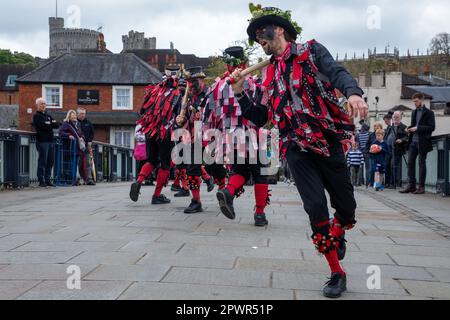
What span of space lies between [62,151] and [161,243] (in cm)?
1100

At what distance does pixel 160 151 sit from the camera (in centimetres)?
877

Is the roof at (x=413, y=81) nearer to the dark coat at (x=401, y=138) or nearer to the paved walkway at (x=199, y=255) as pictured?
the dark coat at (x=401, y=138)

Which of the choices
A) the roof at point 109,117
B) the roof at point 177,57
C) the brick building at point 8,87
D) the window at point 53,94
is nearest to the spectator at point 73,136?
the roof at point 109,117

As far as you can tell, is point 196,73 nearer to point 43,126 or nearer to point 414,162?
point 414,162

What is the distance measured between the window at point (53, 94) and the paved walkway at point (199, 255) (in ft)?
131

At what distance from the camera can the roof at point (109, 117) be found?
151 ft

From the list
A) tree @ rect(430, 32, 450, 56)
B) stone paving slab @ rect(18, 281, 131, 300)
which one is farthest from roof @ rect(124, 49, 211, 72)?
stone paving slab @ rect(18, 281, 131, 300)

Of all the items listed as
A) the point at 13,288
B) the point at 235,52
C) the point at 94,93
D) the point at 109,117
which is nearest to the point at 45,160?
the point at 235,52

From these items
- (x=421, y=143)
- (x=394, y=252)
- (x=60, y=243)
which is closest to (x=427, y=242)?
(x=394, y=252)

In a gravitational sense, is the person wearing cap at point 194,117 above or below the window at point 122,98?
below

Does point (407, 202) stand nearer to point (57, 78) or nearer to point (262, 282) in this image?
point (262, 282)

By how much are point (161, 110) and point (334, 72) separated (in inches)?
194

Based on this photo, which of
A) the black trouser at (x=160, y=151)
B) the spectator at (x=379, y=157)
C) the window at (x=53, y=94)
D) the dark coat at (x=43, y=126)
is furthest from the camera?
the window at (x=53, y=94)

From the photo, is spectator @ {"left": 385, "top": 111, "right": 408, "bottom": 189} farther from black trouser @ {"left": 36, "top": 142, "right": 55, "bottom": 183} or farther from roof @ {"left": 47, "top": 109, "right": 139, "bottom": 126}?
roof @ {"left": 47, "top": 109, "right": 139, "bottom": 126}
